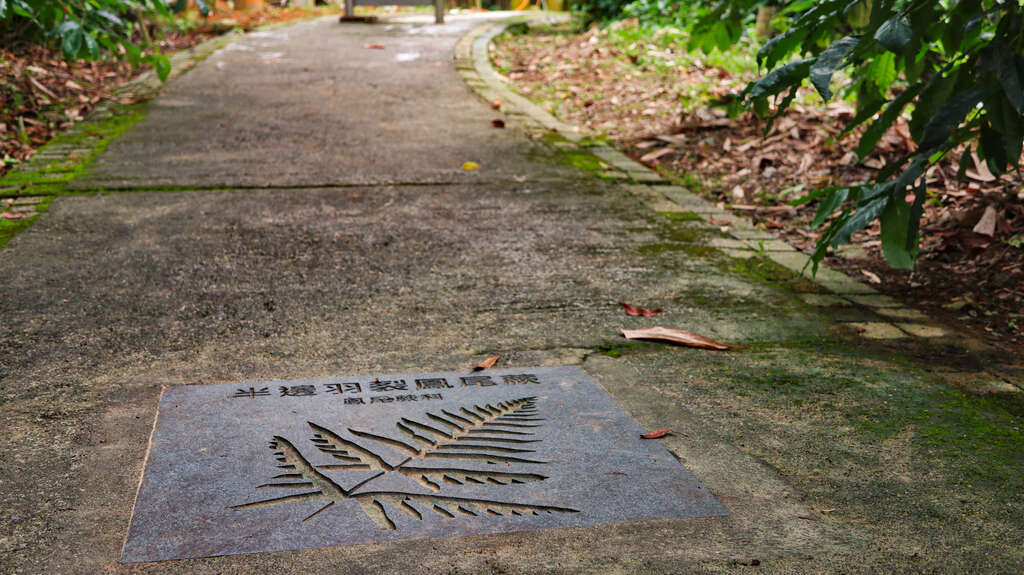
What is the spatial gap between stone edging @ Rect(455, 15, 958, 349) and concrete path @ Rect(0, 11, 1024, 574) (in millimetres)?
82

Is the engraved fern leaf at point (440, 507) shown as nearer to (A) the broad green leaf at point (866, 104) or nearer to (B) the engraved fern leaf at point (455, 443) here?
(B) the engraved fern leaf at point (455, 443)

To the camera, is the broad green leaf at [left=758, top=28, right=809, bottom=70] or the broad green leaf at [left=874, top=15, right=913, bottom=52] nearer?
the broad green leaf at [left=874, top=15, right=913, bottom=52]

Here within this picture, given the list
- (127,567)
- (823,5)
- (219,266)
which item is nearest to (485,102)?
(219,266)

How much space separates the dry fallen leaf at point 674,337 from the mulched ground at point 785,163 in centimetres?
82

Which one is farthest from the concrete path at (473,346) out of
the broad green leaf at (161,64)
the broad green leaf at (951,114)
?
the broad green leaf at (951,114)

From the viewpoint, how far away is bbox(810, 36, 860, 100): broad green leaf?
2.15 meters

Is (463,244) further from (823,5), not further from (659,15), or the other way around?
(659,15)

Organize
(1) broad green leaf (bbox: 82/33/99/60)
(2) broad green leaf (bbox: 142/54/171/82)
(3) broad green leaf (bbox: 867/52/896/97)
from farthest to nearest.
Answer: (2) broad green leaf (bbox: 142/54/171/82), (1) broad green leaf (bbox: 82/33/99/60), (3) broad green leaf (bbox: 867/52/896/97)

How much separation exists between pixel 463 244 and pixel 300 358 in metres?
1.34

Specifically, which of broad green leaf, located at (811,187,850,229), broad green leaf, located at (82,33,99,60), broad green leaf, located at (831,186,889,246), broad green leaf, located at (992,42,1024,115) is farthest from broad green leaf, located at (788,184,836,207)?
broad green leaf, located at (82,33,99,60)

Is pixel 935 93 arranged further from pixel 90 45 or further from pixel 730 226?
pixel 90 45

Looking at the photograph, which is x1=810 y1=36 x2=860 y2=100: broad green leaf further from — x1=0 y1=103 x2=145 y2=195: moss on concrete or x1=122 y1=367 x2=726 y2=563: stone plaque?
x1=0 y1=103 x2=145 y2=195: moss on concrete

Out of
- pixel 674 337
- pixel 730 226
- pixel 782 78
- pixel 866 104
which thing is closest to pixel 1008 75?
pixel 782 78

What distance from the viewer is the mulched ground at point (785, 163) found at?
3.67 metres
